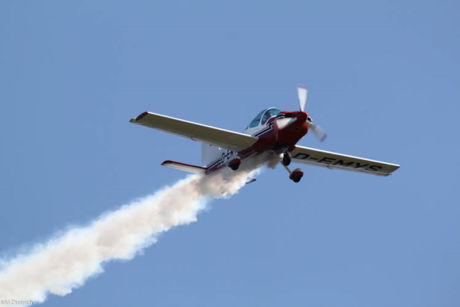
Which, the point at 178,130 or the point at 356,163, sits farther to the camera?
the point at 356,163

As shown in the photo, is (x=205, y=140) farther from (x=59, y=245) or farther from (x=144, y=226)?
(x=59, y=245)

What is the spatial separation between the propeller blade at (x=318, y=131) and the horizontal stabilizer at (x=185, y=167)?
567 cm

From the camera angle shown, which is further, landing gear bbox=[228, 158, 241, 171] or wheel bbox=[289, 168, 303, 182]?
wheel bbox=[289, 168, 303, 182]

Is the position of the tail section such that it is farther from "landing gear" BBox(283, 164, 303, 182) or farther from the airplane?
"landing gear" BBox(283, 164, 303, 182)

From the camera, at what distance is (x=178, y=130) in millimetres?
34625

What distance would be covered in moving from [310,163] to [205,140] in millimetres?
5391

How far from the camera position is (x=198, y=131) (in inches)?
1366

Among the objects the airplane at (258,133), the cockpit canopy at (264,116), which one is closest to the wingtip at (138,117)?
the airplane at (258,133)

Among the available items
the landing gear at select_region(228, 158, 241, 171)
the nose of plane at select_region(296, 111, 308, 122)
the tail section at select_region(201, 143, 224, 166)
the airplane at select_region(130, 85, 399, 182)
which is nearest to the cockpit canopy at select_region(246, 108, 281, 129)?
the airplane at select_region(130, 85, 399, 182)

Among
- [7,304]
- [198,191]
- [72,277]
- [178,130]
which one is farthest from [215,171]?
[7,304]

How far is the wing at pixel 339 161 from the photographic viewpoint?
124ft

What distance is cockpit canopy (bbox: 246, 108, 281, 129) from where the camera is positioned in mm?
34844

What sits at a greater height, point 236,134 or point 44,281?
point 236,134

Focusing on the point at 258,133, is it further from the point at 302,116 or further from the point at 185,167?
the point at 185,167
